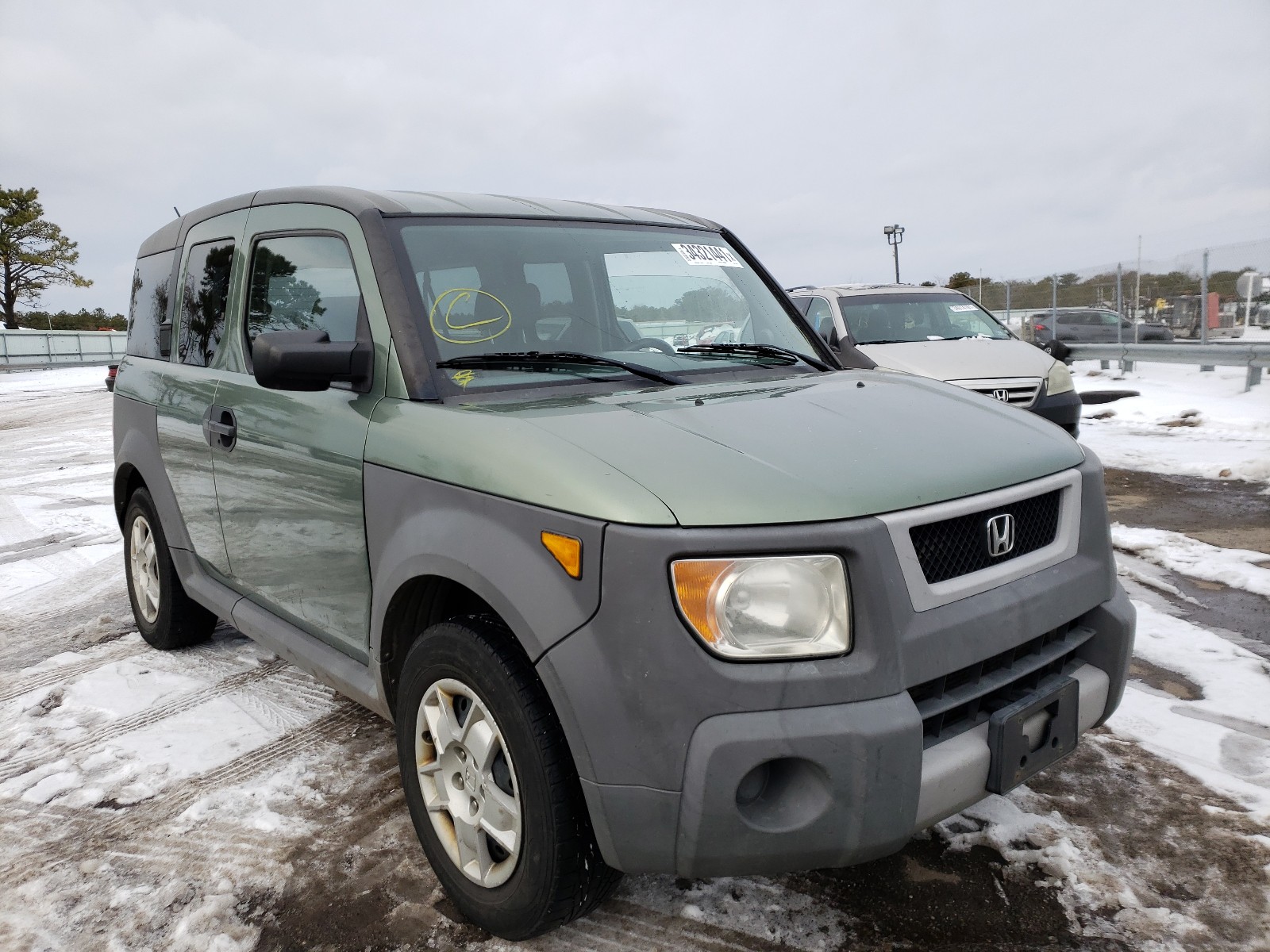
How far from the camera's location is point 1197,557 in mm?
5582

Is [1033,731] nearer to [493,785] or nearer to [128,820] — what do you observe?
[493,785]

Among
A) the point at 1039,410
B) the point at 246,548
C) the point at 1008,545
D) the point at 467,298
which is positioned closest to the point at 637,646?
the point at 1008,545

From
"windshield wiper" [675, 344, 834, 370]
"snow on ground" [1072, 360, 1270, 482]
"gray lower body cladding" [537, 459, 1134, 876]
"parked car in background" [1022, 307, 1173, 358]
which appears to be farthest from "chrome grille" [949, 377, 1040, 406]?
"parked car in background" [1022, 307, 1173, 358]

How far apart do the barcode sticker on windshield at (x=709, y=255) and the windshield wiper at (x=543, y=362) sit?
2.76 feet

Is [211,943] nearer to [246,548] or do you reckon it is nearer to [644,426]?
[246,548]

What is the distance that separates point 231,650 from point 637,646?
333cm

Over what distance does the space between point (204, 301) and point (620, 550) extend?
2723 mm

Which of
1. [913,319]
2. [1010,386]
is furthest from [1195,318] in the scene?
[1010,386]

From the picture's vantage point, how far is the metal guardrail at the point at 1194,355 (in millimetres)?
12438

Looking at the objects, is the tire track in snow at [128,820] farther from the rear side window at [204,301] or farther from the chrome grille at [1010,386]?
the chrome grille at [1010,386]

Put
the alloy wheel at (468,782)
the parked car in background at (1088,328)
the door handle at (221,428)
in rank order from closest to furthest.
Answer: the alloy wheel at (468,782)
the door handle at (221,428)
the parked car in background at (1088,328)

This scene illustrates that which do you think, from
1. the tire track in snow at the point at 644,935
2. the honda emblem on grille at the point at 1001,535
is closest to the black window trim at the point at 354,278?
the tire track in snow at the point at 644,935

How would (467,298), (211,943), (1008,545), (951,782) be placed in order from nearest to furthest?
(951,782) < (1008,545) < (211,943) < (467,298)

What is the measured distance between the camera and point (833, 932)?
7.72 feet
